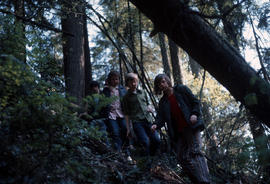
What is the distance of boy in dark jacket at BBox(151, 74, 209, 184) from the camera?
434 centimetres

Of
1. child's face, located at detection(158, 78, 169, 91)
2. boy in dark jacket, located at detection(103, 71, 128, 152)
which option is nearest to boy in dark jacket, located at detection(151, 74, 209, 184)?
child's face, located at detection(158, 78, 169, 91)

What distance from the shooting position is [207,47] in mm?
3143

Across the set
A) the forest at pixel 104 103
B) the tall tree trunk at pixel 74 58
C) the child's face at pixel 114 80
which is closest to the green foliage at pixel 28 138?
the forest at pixel 104 103

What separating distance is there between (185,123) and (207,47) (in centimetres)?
165

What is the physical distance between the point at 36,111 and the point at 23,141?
0.28 m

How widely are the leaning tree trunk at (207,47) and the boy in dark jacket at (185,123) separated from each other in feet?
3.87

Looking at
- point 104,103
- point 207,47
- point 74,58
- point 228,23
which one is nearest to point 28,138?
point 104,103

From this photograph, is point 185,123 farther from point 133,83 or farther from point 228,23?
point 228,23

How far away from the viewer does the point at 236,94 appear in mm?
3260

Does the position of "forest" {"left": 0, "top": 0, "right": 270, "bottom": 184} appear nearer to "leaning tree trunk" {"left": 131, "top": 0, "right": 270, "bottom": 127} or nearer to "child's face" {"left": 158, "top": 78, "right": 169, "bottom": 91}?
"leaning tree trunk" {"left": 131, "top": 0, "right": 270, "bottom": 127}

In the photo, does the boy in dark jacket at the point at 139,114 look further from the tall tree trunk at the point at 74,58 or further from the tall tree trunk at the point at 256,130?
the tall tree trunk at the point at 74,58

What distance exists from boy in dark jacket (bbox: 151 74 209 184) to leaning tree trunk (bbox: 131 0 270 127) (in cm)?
118

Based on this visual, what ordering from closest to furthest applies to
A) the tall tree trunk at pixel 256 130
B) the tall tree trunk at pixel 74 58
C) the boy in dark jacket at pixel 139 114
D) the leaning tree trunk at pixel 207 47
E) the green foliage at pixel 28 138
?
1. the green foliage at pixel 28 138
2. the tall tree trunk at pixel 256 130
3. the leaning tree trunk at pixel 207 47
4. the boy in dark jacket at pixel 139 114
5. the tall tree trunk at pixel 74 58

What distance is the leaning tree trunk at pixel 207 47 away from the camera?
3051mm
